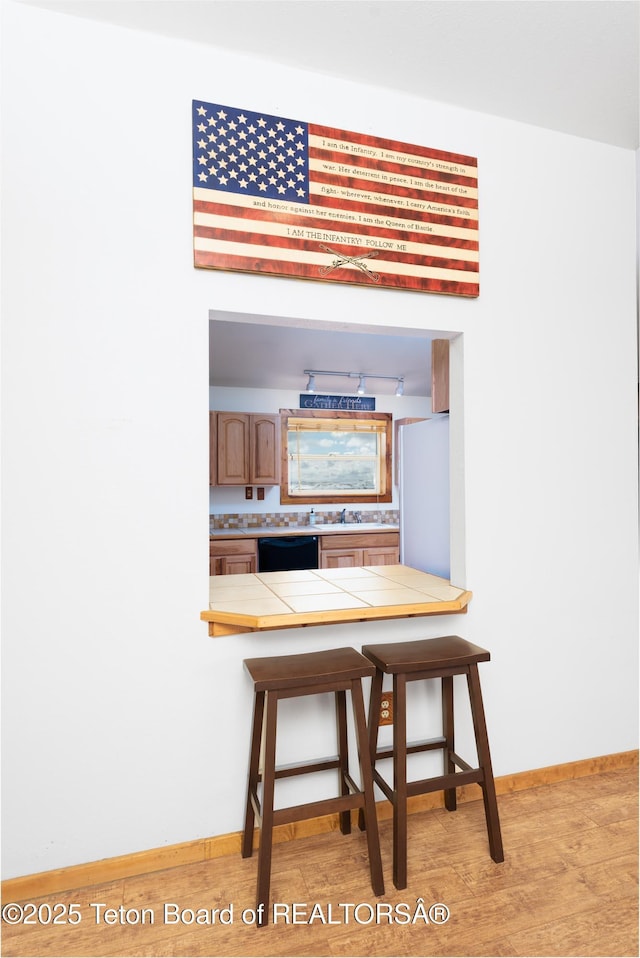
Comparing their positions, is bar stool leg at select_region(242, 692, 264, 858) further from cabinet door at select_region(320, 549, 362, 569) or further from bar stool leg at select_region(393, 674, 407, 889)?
cabinet door at select_region(320, 549, 362, 569)

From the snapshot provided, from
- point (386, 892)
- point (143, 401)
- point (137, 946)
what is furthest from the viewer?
point (143, 401)

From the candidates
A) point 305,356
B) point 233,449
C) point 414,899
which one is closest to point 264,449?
point 233,449

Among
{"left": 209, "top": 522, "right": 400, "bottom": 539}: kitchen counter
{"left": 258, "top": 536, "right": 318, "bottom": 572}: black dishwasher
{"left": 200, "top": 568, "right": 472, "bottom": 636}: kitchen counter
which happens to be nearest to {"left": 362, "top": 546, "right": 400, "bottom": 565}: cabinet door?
{"left": 209, "top": 522, "right": 400, "bottom": 539}: kitchen counter

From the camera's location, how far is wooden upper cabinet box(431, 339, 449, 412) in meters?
2.54

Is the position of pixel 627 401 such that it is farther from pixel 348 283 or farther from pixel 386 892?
pixel 386 892

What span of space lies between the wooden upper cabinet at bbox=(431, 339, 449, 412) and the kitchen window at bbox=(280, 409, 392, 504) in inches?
125

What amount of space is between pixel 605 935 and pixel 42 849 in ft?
5.86

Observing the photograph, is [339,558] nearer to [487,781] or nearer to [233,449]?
[233,449]

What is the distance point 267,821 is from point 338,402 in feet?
15.3

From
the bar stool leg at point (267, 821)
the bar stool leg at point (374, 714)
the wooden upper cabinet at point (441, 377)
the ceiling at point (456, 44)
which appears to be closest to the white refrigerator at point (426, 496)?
the wooden upper cabinet at point (441, 377)

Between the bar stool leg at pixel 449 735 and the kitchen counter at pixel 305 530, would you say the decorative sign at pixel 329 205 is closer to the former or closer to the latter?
the bar stool leg at pixel 449 735

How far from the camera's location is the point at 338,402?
5.88m

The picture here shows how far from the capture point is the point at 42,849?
1762mm

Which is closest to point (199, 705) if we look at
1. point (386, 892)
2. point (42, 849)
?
point (42, 849)
